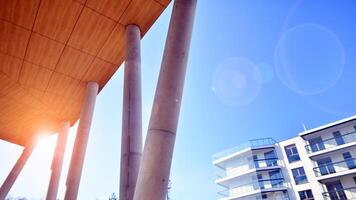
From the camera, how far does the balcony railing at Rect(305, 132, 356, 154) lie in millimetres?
23766

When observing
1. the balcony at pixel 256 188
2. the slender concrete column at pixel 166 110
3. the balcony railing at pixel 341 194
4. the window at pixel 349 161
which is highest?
the window at pixel 349 161

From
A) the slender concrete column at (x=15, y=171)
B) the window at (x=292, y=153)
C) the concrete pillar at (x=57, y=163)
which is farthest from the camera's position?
the window at (x=292, y=153)

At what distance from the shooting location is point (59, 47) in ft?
25.3

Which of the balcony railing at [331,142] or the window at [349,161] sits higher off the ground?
the balcony railing at [331,142]

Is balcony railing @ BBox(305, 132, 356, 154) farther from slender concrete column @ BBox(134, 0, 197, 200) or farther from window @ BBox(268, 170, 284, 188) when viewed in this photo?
slender concrete column @ BBox(134, 0, 197, 200)

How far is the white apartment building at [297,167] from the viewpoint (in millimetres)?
23297

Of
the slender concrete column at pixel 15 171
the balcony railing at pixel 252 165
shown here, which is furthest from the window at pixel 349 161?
the slender concrete column at pixel 15 171

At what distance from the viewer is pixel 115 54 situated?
798 centimetres

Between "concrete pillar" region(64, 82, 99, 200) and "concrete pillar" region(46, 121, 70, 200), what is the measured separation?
383 centimetres

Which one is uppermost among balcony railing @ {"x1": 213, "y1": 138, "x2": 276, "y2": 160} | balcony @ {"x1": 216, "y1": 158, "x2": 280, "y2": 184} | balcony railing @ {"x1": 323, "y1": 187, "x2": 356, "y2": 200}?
balcony railing @ {"x1": 213, "y1": 138, "x2": 276, "y2": 160}

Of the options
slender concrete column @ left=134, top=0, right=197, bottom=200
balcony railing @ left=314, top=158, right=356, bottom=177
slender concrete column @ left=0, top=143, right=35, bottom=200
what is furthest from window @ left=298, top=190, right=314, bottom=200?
slender concrete column @ left=134, top=0, right=197, bottom=200

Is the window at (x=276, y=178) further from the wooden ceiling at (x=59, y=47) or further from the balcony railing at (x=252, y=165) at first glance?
the wooden ceiling at (x=59, y=47)

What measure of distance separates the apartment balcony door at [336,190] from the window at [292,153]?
15.1ft

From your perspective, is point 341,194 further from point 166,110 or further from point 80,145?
point 166,110
